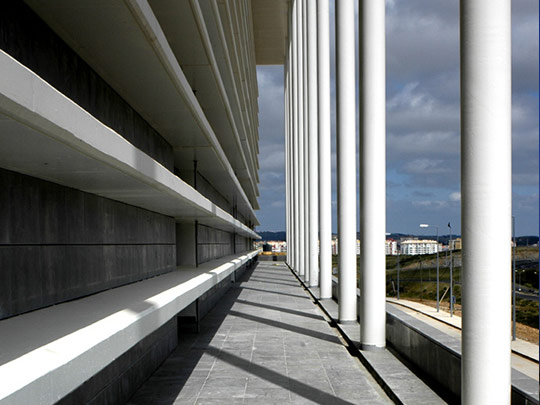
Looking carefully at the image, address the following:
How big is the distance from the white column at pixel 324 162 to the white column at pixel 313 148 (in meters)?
2.48

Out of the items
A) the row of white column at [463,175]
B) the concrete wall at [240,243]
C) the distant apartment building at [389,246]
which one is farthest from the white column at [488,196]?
the distant apartment building at [389,246]

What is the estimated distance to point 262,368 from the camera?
403 inches

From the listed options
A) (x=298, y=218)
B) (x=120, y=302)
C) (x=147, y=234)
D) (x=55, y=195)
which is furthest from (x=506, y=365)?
(x=298, y=218)

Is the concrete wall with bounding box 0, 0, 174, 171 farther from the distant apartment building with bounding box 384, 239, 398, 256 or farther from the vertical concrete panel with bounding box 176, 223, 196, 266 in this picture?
the distant apartment building with bounding box 384, 239, 398, 256

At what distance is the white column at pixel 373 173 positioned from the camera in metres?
10.7

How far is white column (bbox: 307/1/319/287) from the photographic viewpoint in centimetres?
2333

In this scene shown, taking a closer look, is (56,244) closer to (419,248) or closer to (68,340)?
(68,340)

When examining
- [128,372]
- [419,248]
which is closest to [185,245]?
[128,372]

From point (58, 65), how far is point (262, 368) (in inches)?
258

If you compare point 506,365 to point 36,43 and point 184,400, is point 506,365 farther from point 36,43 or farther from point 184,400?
point 36,43

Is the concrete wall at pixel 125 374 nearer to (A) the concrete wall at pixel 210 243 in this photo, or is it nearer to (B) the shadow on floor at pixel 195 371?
(B) the shadow on floor at pixel 195 371

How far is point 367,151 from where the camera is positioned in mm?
10805

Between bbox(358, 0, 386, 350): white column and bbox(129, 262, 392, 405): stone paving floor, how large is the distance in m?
0.94

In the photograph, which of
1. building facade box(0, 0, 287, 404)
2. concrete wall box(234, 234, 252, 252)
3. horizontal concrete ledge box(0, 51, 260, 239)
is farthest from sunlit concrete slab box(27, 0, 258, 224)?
concrete wall box(234, 234, 252, 252)
